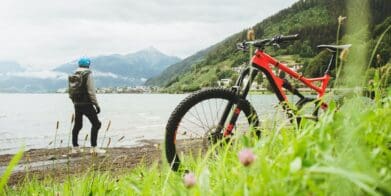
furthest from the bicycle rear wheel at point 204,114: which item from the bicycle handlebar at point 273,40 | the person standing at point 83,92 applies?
the person standing at point 83,92

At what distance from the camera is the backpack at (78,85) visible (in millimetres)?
12523

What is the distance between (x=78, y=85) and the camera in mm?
12633

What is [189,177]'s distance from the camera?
1.33m

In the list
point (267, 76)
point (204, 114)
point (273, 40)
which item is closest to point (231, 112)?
point (204, 114)

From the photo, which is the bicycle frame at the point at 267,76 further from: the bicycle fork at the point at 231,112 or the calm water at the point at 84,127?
the calm water at the point at 84,127

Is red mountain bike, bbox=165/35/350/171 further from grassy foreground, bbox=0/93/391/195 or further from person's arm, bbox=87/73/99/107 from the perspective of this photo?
person's arm, bbox=87/73/99/107

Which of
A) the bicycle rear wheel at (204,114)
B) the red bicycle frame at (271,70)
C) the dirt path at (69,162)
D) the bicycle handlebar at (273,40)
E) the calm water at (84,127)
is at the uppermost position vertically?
the bicycle handlebar at (273,40)

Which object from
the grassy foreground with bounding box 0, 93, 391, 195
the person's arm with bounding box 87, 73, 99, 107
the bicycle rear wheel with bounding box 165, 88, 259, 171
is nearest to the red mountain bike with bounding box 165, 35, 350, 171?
the bicycle rear wheel with bounding box 165, 88, 259, 171

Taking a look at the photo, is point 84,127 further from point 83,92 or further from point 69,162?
point 69,162

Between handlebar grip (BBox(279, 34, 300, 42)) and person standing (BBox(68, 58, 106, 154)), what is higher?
handlebar grip (BBox(279, 34, 300, 42))

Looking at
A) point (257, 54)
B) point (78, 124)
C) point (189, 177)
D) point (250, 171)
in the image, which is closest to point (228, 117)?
point (257, 54)

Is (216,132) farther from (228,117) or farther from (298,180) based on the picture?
(298,180)

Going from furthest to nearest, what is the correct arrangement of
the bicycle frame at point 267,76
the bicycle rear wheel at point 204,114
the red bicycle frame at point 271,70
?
the red bicycle frame at point 271,70, the bicycle frame at point 267,76, the bicycle rear wheel at point 204,114

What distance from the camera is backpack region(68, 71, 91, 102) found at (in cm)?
1252
